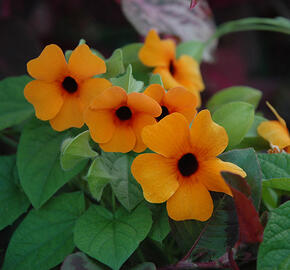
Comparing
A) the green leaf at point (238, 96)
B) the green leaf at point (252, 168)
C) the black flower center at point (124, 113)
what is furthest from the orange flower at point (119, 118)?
the green leaf at point (238, 96)

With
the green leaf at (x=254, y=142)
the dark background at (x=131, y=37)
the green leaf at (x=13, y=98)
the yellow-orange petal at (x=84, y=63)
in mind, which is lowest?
the dark background at (x=131, y=37)

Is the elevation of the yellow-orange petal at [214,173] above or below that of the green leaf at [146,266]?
above

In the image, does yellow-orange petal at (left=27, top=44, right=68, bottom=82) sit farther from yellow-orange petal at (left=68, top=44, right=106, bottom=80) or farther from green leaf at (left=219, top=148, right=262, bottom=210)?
green leaf at (left=219, top=148, right=262, bottom=210)

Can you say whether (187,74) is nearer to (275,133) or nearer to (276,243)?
(275,133)

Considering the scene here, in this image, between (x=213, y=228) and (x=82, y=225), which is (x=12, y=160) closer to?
(x=82, y=225)

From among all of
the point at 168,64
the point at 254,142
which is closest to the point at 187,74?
the point at 168,64

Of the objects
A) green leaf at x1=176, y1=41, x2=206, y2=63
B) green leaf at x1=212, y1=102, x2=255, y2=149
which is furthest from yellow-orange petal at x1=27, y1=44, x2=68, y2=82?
green leaf at x1=176, y1=41, x2=206, y2=63

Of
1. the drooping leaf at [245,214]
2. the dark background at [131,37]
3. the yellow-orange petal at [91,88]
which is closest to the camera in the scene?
the drooping leaf at [245,214]

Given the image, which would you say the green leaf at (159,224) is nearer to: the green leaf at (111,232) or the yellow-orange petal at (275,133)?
the green leaf at (111,232)
